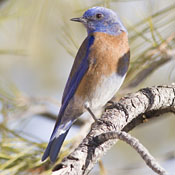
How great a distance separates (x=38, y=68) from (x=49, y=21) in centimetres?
141

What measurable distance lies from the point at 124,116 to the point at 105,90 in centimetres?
119

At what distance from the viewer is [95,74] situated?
3.99 m

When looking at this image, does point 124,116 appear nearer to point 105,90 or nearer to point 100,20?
point 105,90

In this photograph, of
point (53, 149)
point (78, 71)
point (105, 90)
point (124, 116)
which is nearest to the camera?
point (124, 116)

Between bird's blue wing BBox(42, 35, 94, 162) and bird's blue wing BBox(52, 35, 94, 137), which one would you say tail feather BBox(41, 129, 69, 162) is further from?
bird's blue wing BBox(52, 35, 94, 137)

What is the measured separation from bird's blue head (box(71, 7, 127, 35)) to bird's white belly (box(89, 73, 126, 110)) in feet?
2.35

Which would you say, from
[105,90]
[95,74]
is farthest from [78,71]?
[105,90]

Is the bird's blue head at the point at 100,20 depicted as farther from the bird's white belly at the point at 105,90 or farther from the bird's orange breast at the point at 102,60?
the bird's white belly at the point at 105,90

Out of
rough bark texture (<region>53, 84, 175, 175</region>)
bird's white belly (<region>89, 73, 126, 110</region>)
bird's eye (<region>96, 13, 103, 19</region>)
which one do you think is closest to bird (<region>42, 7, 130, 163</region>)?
bird's white belly (<region>89, 73, 126, 110</region>)

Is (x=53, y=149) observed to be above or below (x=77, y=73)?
below

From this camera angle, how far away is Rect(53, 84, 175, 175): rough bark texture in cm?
237

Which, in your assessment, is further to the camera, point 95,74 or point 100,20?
point 100,20

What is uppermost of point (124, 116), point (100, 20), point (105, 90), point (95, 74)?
point (100, 20)

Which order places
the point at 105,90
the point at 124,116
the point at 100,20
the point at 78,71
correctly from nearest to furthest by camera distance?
the point at 124,116
the point at 105,90
the point at 78,71
the point at 100,20
